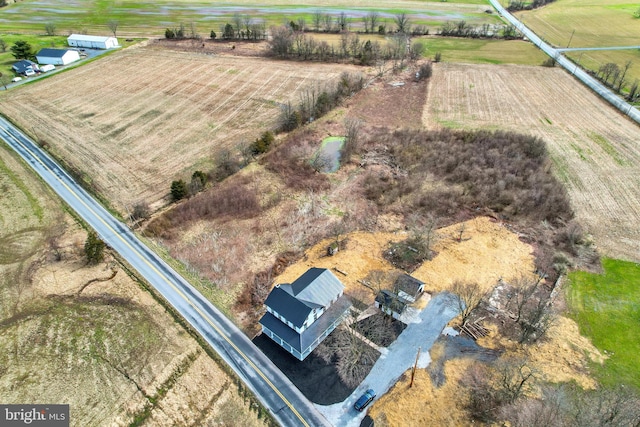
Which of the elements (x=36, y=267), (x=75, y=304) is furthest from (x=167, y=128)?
(x=75, y=304)

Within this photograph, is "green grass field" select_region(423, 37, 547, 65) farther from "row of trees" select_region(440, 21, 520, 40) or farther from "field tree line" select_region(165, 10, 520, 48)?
"field tree line" select_region(165, 10, 520, 48)

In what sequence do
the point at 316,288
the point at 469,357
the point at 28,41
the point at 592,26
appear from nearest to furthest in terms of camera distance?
1. the point at 469,357
2. the point at 316,288
3. the point at 28,41
4. the point at 592,26

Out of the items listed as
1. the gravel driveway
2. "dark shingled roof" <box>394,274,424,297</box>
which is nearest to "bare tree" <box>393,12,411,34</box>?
"dark shingled roof" <box>394,274,424,297</box>

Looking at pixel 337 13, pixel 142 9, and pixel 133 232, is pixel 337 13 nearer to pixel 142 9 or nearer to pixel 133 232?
pixel 142 9

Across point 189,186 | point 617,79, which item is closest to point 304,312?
point 189,186

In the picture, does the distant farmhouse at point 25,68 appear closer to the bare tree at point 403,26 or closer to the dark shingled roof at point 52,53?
the dark shingled roof at point 52,53

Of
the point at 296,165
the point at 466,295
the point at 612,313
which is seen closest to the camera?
the point at 612,313

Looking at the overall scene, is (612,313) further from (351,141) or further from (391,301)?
(351,141)
